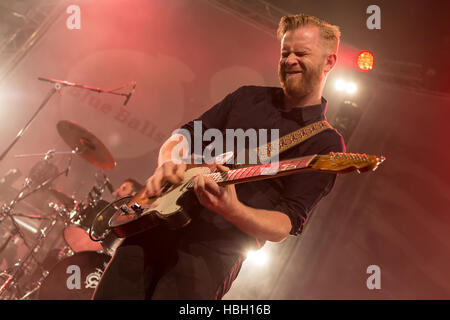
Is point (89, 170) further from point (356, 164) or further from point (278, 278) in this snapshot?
point (356, 164)

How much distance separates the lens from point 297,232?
179cm

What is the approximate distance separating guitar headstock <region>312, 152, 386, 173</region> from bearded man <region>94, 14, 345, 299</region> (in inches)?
8.7

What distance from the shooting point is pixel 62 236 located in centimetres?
505

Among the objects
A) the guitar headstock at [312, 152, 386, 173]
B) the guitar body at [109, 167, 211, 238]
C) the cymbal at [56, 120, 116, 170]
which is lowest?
the guitar body at [109, 167, 211, 238]

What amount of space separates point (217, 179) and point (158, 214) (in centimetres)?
37

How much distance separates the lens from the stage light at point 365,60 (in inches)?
254

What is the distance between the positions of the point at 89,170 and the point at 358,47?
6.40m

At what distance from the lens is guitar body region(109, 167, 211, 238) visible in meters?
1.58

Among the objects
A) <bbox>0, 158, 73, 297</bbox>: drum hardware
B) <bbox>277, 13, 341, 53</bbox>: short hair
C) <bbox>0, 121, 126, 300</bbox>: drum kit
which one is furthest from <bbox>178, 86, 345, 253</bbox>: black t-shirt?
<bbox>0, 158, 73, 297</bbox>: drum hardware

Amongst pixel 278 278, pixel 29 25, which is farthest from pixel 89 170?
pixel 278 278

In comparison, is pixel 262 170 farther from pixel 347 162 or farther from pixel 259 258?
pixel 259 258

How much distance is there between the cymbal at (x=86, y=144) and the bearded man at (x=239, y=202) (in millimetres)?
3544

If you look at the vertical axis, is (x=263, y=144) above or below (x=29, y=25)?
below

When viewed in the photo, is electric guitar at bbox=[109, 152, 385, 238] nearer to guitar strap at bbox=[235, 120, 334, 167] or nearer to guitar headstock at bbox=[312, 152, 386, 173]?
guitar headstock at bbox=[312, 152, 386, 173]
